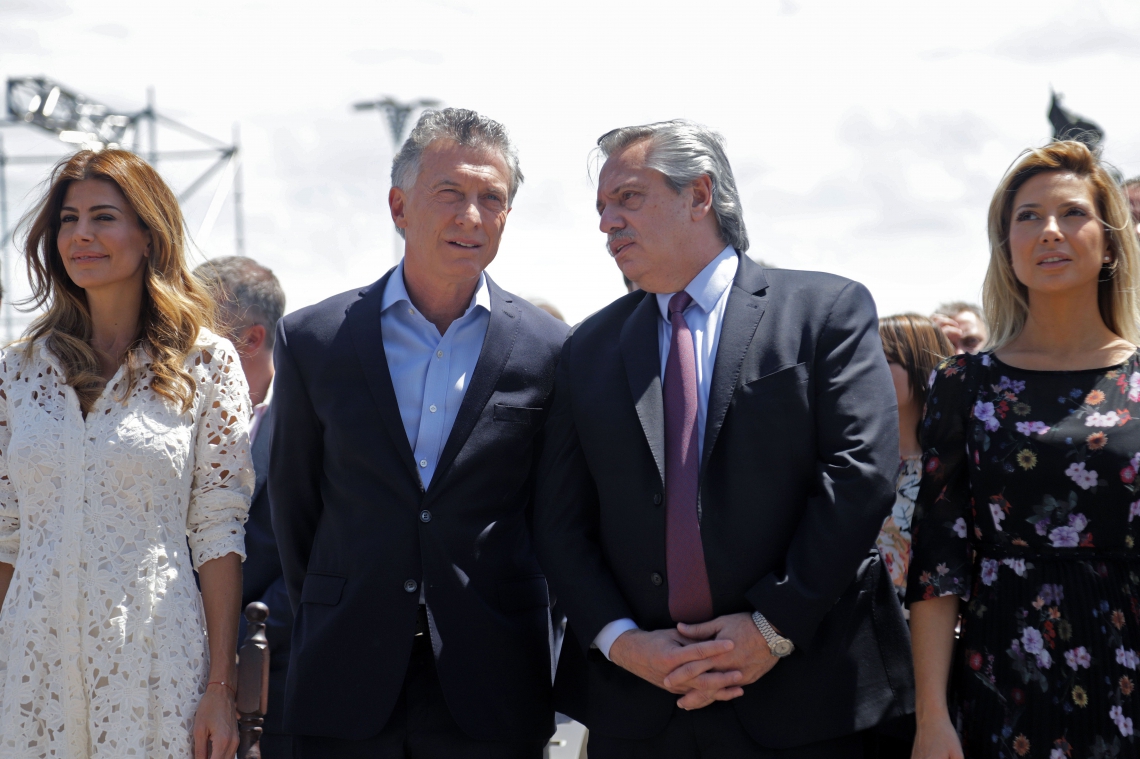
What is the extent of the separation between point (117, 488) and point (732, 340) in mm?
1715

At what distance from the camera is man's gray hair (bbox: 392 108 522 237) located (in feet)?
10.7

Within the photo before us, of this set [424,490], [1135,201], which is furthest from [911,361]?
[424,490]

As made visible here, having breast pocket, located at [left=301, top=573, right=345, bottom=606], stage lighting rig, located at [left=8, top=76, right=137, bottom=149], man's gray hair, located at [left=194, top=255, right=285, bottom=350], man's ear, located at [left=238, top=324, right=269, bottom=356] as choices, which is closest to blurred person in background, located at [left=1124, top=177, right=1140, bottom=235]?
breast pocket, located at [left=301, top=573, right=345, bottom=606]

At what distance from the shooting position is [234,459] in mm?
2994

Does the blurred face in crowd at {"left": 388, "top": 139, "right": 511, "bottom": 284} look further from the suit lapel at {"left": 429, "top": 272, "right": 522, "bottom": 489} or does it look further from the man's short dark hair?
the man's short dark hair

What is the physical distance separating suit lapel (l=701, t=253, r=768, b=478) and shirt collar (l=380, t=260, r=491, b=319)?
0.79 m

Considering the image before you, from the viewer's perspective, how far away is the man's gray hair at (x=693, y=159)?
2994mm

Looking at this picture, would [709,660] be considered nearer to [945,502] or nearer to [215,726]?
[945,502]

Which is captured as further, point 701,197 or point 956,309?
point 956,309

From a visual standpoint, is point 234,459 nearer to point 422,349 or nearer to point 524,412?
point 422,349

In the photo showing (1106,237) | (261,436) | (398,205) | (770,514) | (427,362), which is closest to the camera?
(770,514)

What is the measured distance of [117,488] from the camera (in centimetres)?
279

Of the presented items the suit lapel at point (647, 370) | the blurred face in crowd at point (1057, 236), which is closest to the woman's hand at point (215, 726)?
the suit lapel at point (647, 370)

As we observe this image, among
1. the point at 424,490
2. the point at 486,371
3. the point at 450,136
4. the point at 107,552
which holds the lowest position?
the point at 107,552
